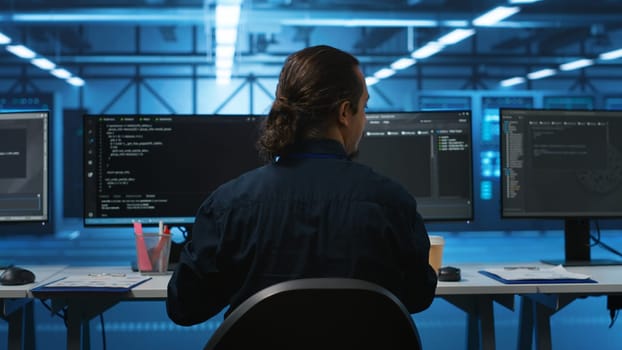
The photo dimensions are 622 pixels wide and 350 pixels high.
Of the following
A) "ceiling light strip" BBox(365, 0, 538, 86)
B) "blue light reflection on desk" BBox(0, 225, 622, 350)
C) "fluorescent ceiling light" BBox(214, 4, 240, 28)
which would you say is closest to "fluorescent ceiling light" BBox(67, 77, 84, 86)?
"ceiling light strip" BBox(365, 0, 538, 86)

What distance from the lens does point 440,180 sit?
218cm

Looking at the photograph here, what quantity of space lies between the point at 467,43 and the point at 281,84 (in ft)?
34.0

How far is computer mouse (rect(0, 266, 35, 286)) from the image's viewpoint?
70.0 inches

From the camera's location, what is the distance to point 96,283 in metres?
1.72

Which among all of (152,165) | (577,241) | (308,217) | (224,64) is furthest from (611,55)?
(308,217)

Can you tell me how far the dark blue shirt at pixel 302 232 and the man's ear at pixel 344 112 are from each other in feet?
0.13

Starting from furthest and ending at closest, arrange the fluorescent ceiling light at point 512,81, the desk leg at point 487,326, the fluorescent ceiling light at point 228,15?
the fluorescent ceiling light at point 512,81, the fluorescent ceiling light at point 228,15, the desk leg at point 487,326

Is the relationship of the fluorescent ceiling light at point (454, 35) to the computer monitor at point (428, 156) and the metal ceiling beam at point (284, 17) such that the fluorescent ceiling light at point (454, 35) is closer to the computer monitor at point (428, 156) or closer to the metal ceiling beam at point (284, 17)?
the metal ceiling beam at point (284, 17)

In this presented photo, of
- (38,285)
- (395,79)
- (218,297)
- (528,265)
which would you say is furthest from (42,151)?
(395,79)

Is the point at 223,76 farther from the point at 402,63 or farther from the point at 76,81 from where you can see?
the point at 402,63

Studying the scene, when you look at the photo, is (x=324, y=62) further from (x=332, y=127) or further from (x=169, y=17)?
(x=169, y=17)

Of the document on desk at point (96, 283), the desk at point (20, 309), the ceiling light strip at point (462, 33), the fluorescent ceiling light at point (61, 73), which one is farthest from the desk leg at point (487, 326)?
the fluorescent ceiling light at point (61, 73)

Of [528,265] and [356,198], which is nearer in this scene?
[356,198]

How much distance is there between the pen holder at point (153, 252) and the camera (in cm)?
195
